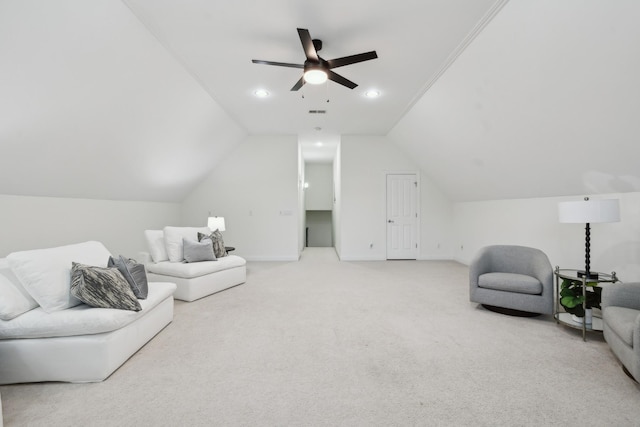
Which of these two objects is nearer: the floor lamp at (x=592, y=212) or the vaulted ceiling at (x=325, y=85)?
the vaulted ceiling at (x=325, y=85)

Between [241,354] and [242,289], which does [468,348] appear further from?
[242,289]

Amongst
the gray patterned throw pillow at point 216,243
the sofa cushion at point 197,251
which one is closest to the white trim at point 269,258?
the gray patterned throw pillow at point 216,243

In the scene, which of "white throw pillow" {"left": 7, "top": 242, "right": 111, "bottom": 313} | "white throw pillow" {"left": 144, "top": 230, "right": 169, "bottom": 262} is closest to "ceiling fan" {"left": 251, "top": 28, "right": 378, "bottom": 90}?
"white throw pillow" {"left": 7, "top": 242, "right": 111, "bottom": 313}

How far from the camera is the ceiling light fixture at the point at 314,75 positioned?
280 centimetres

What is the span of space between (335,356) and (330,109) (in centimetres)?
397

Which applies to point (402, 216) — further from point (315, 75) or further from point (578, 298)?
point (315, 75)

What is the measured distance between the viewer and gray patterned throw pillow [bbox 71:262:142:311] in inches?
86.3

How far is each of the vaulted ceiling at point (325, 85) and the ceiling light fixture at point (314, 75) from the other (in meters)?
0.43

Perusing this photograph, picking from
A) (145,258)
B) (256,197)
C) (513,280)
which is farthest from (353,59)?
(256,197)

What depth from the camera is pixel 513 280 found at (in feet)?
10.1

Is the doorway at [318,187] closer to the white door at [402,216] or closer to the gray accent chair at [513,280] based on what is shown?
the white door at [402,216]

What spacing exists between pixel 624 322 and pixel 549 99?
202 cm

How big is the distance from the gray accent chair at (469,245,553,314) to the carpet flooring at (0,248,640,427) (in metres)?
0.16

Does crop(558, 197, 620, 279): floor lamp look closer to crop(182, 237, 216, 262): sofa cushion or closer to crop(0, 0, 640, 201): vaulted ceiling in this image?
crop(0, 0, 640, 201): vaulted ceiling
